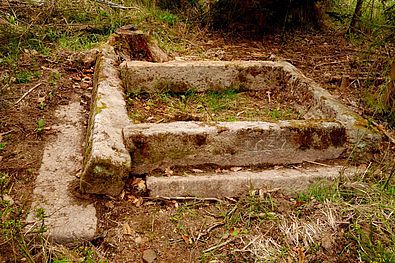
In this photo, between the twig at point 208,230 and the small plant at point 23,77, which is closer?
the twig at point 208,230

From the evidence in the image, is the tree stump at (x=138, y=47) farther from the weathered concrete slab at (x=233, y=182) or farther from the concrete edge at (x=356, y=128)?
the weathered concrete slab at (x=233, y=182)

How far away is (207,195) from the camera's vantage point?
111 inches

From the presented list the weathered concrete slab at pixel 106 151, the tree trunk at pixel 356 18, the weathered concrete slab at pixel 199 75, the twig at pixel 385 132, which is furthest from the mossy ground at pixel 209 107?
the tree trunk at pixel 356 18

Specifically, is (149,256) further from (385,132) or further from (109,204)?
(385,132)

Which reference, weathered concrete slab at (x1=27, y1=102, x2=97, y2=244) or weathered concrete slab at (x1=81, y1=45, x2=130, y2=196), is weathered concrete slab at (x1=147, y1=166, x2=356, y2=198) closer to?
weathered concrete slab at (x1=81, y1=45, x2=130, y2=196)

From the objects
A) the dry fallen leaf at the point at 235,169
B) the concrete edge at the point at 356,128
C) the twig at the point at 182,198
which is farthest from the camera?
the concrete edge at the point at 356,128

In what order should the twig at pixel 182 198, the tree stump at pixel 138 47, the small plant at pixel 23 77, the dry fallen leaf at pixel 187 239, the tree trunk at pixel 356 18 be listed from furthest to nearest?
the tree trunk at pixel 356 18
the tree stump at pixel 138 47
the small plant at pixel 23 77
the twig at pixel 182 198
the dry fallen leaf at pixel 187 239

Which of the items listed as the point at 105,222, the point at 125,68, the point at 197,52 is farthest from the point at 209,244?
the point at 197,52

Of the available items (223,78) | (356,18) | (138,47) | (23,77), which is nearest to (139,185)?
(223,78)

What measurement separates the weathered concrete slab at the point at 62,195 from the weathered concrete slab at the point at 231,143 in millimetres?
481

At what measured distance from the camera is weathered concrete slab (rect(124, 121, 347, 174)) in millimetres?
2834

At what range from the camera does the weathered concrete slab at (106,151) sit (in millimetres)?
2574

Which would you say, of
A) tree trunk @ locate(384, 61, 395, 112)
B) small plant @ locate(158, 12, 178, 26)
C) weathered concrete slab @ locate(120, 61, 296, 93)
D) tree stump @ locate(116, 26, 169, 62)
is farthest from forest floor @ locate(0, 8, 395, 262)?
small plant @ locate(158, 12, 178, 26)

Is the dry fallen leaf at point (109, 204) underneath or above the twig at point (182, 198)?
underneath
